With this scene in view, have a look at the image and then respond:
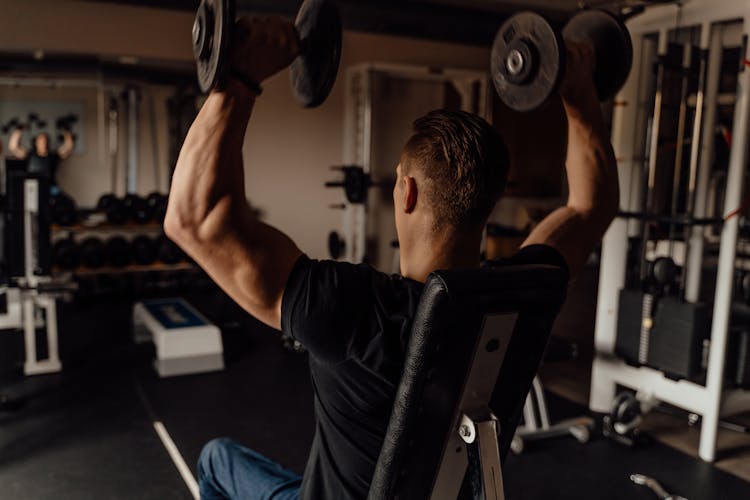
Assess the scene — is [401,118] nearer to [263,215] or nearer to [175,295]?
[263,215]

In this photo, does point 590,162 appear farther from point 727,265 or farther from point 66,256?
point 66,256

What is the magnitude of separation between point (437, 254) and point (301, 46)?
342 millimetres

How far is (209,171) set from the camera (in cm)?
79

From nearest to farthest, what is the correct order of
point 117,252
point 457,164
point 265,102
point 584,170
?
1. point 457,164
2. point 584,170
3. point 117,252
4. point 265,102

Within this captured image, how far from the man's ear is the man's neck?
0.05 metres

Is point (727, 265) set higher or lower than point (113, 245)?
higher

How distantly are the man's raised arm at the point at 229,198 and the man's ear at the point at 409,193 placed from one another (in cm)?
21

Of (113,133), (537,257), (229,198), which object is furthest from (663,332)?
(113,133)

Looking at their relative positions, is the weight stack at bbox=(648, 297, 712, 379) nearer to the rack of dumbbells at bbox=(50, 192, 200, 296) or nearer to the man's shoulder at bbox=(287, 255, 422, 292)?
the man's shoulder at bbox=(287, 255, 422, 292)

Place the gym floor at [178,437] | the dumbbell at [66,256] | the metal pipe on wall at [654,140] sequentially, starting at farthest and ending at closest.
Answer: the dumbbell at [66,256]
the metal pipe on wall at [654,140]
the gym floor at [178,437]

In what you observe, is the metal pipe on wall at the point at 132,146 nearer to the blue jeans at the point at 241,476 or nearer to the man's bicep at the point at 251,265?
the blue jeans at the point at 241,476

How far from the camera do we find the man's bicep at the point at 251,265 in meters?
0.80

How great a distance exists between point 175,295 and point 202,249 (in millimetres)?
4713

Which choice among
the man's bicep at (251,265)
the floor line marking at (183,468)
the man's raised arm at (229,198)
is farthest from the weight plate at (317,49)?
the floor line marking at (183,468)
